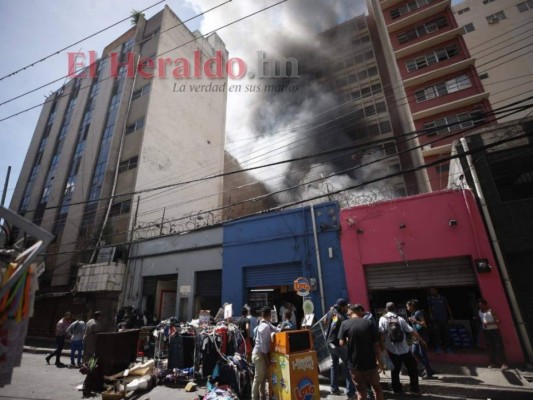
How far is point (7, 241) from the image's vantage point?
353 centimetres

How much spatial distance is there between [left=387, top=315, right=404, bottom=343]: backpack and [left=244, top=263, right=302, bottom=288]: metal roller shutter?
5781 millimetres

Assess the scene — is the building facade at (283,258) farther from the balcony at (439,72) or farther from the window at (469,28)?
the window at (469,28)

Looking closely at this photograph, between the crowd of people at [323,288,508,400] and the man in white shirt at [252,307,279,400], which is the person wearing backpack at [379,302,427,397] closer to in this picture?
the crowd of people at [323,288,508,400]

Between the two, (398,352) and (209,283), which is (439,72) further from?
(398,352)

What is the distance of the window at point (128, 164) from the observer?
22.5 meters

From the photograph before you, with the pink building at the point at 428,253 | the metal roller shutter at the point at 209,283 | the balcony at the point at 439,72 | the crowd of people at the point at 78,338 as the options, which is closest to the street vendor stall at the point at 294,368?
the pink building at the point at 428,253

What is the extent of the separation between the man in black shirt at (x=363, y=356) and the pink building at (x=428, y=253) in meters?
4.82

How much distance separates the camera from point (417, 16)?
89.8 feet

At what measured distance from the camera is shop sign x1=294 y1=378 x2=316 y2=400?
495cm

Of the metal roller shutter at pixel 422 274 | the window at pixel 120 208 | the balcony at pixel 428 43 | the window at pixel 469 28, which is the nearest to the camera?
the metal roller shutter at pixel 422 274

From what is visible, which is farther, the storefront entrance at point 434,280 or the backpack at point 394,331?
the storefront entrance at point 434,280

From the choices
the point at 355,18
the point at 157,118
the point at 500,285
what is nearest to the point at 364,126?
the point at 355,18

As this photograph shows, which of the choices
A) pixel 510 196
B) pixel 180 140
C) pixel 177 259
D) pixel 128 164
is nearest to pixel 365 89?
pixel 180 140

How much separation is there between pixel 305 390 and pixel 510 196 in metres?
9.56
